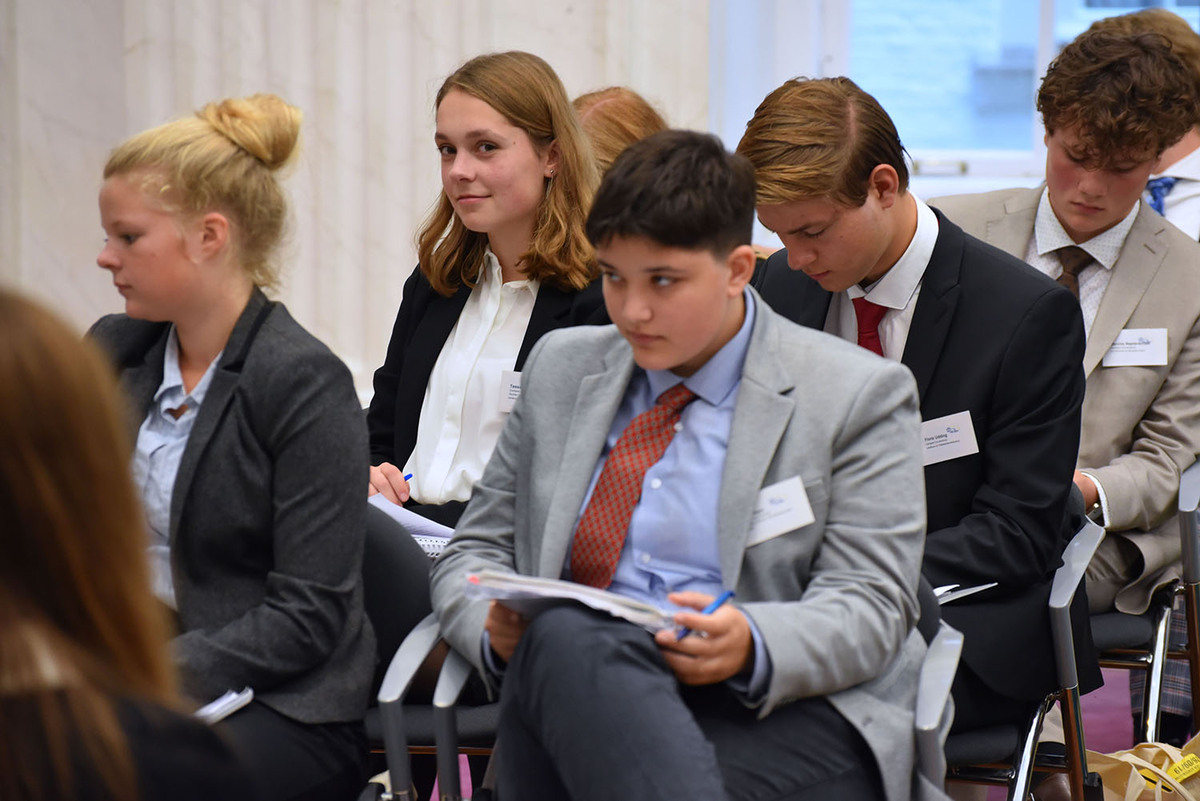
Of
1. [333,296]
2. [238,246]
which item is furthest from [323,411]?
[333,296]

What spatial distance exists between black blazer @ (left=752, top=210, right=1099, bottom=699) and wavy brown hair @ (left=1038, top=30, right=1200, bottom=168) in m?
0.47

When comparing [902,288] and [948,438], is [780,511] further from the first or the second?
[902,288]

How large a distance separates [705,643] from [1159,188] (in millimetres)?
2547

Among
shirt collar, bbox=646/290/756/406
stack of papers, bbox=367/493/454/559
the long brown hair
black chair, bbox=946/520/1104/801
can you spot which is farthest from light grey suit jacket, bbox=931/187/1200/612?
the long brown hair

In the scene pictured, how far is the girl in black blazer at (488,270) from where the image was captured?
2.73 meters

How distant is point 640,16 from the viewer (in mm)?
4105

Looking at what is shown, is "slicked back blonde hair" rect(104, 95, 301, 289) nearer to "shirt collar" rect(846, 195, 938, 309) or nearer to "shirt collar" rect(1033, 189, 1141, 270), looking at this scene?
"shirt collar" rect(846, 195, 938, 309)

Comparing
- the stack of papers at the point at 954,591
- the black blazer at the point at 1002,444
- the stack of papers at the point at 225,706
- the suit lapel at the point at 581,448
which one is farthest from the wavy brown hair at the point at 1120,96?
the stack of papers at the point at 225,706

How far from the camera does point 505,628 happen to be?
1836 mm

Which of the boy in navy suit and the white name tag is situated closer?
the boy in navy suit

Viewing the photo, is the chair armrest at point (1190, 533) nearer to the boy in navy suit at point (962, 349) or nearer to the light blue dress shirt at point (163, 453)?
the boy in navy suit at point (962, 349)

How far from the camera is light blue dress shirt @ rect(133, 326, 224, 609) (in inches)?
76.3

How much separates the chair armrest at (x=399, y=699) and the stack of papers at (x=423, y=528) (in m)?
0.38

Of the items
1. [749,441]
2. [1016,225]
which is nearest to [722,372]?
[749,441]
